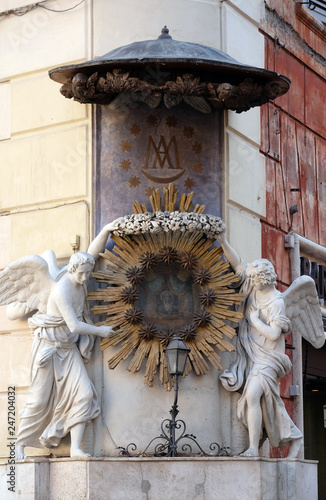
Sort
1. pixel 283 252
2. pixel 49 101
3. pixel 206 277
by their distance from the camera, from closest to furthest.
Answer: pixel 206 277 → pixel 49 101 → pixel 283 252

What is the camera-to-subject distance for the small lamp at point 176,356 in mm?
12609

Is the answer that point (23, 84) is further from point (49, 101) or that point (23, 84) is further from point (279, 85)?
point (279, 85)

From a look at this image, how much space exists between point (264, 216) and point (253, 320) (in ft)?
5.76

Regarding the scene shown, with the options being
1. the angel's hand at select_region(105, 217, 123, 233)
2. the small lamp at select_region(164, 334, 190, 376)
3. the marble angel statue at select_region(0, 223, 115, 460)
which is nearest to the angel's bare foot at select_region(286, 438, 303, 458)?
the small lamp at select_region(164, 334, 190, 376)

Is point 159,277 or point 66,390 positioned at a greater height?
point 159,277

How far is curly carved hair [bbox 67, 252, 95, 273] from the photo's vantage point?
42.3 feet

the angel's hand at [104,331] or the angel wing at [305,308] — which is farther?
the angel wing at [305,308]

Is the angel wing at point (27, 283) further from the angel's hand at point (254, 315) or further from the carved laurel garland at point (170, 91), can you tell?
the angel's hand at point (254, 315)

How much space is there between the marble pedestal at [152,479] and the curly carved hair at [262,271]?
1.85 metres

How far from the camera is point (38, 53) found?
563 inches

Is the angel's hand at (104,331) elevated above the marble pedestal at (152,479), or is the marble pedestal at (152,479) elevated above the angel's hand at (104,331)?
the angel's hand at (104,331)

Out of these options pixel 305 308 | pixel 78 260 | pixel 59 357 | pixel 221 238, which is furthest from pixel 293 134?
pixel 59 357

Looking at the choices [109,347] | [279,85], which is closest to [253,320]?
[109,347]

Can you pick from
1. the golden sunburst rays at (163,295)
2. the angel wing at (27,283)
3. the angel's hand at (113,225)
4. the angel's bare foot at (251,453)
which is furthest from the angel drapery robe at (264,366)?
the angel wing at (27,283)
